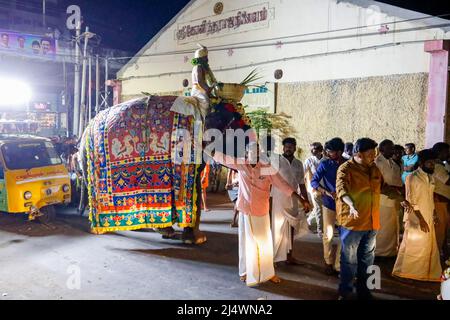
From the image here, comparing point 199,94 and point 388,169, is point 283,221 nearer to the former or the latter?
point 388,169

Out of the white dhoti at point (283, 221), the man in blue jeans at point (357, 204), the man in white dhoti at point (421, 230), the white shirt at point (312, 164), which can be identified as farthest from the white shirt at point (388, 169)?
the white shirt at point (312, 164)

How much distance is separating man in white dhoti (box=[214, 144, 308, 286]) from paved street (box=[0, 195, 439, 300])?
0.79 ft

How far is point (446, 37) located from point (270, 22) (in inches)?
181

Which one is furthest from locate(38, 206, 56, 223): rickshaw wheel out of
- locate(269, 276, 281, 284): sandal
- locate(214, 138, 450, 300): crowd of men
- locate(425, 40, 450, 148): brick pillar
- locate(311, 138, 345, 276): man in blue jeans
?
locate(425, 40, 450, 148): brick pillar

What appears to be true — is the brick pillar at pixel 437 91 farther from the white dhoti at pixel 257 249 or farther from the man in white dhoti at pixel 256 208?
the white dhoti at pixel 257 249

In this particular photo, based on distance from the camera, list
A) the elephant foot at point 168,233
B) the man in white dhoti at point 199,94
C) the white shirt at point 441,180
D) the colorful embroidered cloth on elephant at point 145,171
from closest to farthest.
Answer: the white shirt at point 441,180 < the man in white dhoti at point 199,94 < the colorful embroidered cloth on elephant at point 145,171 < the elephant foot at point 168,233

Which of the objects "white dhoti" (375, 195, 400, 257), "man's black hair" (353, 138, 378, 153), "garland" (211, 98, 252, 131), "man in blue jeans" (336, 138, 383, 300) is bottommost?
"white dhoti" (375, 195, 400, 257)

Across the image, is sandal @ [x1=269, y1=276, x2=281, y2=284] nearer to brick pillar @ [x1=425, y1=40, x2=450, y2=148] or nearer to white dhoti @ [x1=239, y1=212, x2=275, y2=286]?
white dhoti @ [x1=239, y1=212, x2=275, y2=286]

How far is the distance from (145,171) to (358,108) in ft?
Result: 17.1

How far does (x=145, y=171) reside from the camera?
6.68 metres

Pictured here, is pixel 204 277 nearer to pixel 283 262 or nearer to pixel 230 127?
pixel 283 262

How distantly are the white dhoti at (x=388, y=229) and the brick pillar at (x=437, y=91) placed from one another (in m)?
2.81

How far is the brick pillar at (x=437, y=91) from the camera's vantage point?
8.12m

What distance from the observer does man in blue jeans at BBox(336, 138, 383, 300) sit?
4.42 meters
